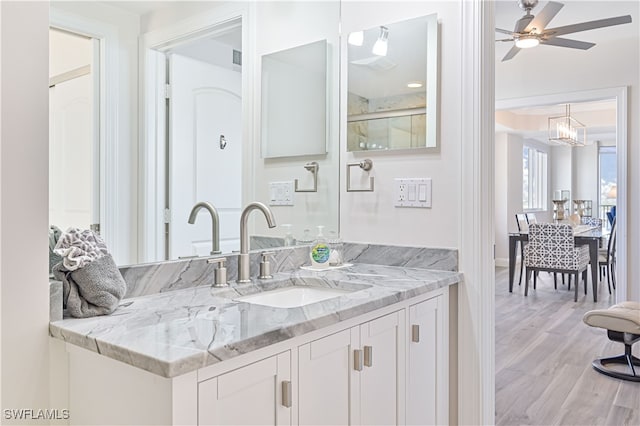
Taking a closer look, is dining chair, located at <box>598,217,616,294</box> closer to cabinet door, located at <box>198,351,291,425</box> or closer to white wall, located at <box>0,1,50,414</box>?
cabinet door, located at <box>198,351,291,425</box>

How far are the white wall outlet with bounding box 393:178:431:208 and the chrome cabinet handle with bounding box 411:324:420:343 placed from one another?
20.6 inches

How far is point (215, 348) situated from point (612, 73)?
483 cm

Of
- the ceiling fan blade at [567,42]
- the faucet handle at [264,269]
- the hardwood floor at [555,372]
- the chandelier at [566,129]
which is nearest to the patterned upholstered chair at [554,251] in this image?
the hardwood floor at [555,372]

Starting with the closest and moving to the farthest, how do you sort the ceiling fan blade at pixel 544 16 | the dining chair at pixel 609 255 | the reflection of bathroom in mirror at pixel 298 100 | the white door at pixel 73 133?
1. the white door at pixel 73 133
2. the reflection of bathroom in mirror at pixel 298 100
3. the ceiling fan blade at pixel 544 16
4. the dining chair at pixel 609 255

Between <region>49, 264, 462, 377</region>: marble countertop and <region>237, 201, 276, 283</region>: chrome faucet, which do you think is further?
<region>237, 201, 276, 283</region>: chrome faucet

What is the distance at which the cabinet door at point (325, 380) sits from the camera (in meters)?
1.17

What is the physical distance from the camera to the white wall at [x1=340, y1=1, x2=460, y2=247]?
1877 millimetres

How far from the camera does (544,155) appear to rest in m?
10.1

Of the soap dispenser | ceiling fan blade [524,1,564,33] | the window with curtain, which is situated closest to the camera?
the soap dispenser

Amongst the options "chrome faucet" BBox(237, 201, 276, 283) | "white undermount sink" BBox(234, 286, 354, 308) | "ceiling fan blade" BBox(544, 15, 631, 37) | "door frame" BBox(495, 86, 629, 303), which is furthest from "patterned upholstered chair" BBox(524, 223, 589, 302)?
"chrome faucet" BBox(237, 201, 276, 283)

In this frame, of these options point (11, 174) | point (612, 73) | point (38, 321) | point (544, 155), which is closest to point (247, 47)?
point (11, 174)

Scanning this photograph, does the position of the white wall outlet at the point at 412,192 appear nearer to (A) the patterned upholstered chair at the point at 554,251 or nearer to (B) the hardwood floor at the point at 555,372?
(B) the hardwood floor at the point at 555,372

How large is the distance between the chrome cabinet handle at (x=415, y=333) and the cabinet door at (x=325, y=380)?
352 mm

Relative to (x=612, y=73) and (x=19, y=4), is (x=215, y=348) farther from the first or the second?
(x=612, y=73)
